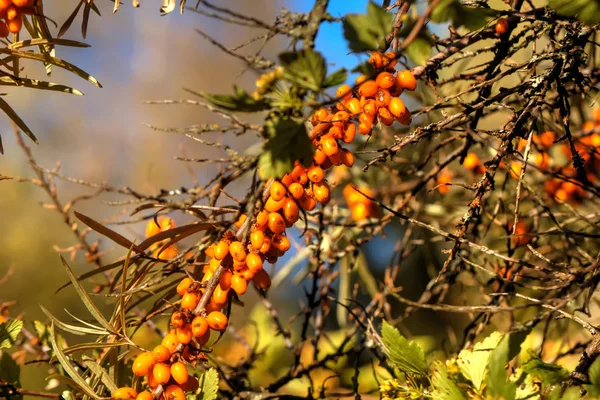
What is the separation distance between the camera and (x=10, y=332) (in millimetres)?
529

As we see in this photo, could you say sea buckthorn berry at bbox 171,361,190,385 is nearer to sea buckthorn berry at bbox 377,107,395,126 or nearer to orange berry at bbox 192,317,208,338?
orange berry at bbox 192,317,208,338

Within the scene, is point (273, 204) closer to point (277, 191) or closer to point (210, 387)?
point (277, 191)

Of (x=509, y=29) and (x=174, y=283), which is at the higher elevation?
(x=509, y=29)

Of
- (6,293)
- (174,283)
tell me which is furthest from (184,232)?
(6,293)

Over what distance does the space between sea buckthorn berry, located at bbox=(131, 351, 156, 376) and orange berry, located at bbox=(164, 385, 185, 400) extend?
0.08 ft

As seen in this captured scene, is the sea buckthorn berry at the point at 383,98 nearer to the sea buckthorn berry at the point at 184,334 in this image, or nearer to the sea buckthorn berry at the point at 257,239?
the sea buckthorn berry at the point at 257,239

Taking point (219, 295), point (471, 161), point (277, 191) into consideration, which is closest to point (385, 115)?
point (277, 191)

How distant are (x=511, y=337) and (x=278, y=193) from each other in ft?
0.90

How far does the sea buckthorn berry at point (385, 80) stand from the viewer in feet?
1.39

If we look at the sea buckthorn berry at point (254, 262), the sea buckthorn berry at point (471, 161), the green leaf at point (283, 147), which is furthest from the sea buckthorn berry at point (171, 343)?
the sea buckthorn berry at point (471, 161)

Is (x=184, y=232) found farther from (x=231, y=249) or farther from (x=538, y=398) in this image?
(x=538, y=398)

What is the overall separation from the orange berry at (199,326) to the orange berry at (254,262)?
7 centimetres

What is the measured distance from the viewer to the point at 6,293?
2154 millimetres

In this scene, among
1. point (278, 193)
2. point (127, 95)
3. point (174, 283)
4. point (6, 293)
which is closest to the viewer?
point (278, 193)
